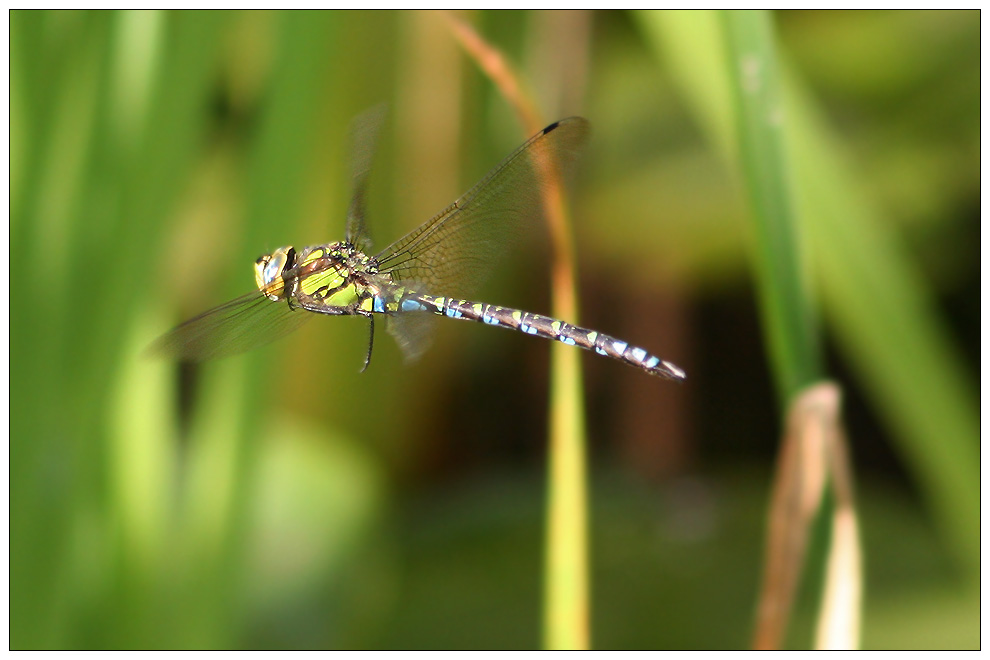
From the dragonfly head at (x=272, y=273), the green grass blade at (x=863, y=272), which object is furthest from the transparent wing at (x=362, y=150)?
the green grass blade at (x=863, y=272)

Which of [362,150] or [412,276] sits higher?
[362,150]

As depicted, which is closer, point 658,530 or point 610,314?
point 658,530

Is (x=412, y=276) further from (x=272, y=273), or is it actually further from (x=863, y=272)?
(x=863, y=272)

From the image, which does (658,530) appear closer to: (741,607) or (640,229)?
(741,607)

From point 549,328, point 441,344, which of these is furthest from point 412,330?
point 441,344

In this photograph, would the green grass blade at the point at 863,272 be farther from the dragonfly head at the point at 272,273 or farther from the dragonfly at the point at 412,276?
the dragonfly head at the point at 272,273

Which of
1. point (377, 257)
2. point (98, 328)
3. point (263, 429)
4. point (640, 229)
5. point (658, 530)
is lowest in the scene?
point (658, 530)

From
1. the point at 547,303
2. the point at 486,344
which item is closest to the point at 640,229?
the point at 547,303
